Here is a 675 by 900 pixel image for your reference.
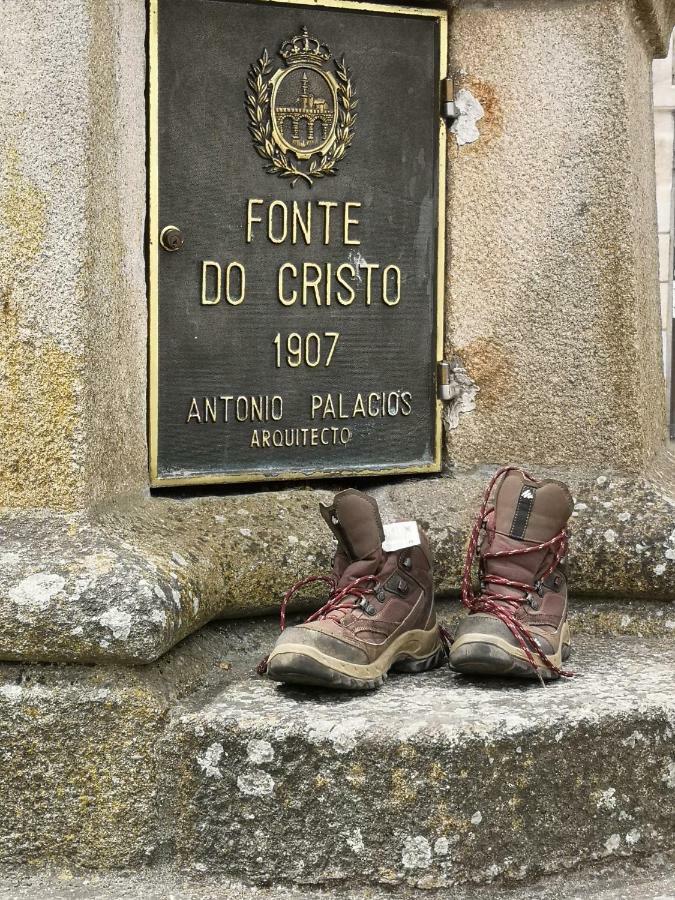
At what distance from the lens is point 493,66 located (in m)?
2.74

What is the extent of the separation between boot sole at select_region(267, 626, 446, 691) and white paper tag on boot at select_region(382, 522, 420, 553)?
178 mm

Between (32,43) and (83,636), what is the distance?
3.72 feet

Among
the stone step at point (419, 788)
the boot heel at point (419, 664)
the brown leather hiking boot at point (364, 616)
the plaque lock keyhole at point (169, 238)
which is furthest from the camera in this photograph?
the plaque lock keyhole at point (169, 238)

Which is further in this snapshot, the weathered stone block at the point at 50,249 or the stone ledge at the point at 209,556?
the weathered stone block at the point at 50,249

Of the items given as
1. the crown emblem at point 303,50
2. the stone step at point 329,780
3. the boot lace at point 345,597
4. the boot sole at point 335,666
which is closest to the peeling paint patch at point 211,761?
the stone step at point 329,780

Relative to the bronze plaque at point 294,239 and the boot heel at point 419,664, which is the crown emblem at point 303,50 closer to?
the bronze plaque at point 294,239

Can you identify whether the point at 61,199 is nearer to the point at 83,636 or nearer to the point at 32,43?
the point at 32,43

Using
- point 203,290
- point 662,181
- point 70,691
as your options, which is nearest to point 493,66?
point 203,290

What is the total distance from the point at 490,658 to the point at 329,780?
0.39 meters

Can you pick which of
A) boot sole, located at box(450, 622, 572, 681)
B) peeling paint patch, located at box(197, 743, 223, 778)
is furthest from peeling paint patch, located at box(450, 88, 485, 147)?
peeling paint patch, located at box(197, 743, 223, 778)

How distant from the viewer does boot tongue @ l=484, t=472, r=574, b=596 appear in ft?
7.49

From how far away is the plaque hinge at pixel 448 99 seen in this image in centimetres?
273

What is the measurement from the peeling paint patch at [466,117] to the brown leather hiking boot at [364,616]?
1.03m

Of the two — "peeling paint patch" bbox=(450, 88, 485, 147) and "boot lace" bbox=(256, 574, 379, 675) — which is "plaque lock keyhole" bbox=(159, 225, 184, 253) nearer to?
"peeling paint patch" bbox=(450, 88, 485, 147)
